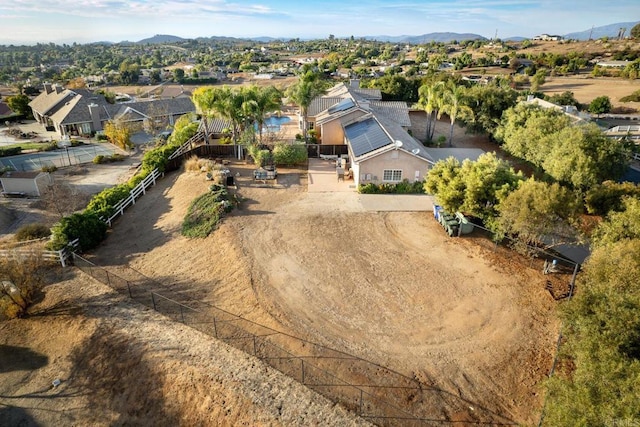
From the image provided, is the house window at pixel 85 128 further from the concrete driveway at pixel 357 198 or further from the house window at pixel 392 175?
the house window at pixel 392 175

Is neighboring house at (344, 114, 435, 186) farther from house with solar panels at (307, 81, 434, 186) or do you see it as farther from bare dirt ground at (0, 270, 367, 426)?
bare dirt ground at (0, 270, 367, 426)

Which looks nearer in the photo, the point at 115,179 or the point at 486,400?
the point at 486,400

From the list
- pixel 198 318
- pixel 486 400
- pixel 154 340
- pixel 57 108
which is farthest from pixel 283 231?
pixel 57 108

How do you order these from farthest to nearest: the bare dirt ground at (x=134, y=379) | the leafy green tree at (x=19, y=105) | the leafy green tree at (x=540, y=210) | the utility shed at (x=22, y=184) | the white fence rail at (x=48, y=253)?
the leafy green tree at (x=19, y=105)
the utility shed at (x=22, y=184)
the white fence rail at (x=48, y=253)
the leafy green tree at (x=540, y=210)
the bare dirt ground at (x=134, y=379)

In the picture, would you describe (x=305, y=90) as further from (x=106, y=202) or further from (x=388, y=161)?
(x=106, y=202)

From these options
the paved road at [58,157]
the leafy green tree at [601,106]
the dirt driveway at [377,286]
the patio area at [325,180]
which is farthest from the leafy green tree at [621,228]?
the leafy green tree at [601,106]

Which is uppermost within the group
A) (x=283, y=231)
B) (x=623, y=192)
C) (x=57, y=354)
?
(x=623, y=192)

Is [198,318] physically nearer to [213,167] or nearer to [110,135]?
[213,167]

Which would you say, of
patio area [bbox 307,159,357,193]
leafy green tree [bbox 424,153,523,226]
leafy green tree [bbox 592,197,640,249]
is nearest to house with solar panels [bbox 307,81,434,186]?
patio area [bbox 307,159,357,193]
